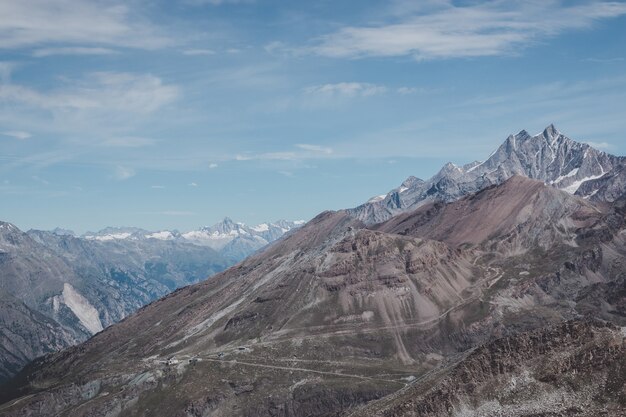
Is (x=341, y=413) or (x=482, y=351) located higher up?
(x=482, y=351)

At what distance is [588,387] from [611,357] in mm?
8133

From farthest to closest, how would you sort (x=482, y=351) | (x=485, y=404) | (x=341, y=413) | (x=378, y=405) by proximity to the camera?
(x=341, y=413), (x=378, y=405), (x=482, y=351), (x=485, y=404)

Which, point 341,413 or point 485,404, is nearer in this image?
point 485,404

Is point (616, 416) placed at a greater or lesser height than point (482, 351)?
lesser

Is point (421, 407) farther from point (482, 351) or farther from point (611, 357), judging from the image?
point (611, 357)

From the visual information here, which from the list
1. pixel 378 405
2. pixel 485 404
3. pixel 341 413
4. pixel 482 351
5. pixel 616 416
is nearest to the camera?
pixel 616 416

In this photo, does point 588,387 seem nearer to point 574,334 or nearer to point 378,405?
point 574,334

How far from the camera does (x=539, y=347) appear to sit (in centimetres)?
14612

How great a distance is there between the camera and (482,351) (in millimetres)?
152125

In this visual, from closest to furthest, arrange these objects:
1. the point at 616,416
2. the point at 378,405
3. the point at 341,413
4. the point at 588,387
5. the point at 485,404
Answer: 1. the point at 616,416
2. the point at 588,387
3. the point at 485,404
4. the point at 378,405
5. the point at 341,413

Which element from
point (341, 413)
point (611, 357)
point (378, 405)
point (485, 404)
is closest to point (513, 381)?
point (485, 404)

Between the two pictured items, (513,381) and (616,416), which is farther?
(513,381)

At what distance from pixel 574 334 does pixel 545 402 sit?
17.5 m

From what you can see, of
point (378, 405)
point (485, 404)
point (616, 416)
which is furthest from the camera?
point (378, 405)
